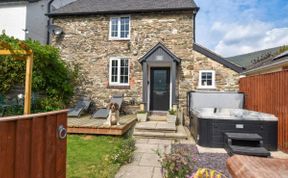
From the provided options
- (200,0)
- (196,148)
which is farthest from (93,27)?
(196,148)

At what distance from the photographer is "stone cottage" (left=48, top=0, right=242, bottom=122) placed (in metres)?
10.6

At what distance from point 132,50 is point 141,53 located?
52 cm

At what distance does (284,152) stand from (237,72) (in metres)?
5.24

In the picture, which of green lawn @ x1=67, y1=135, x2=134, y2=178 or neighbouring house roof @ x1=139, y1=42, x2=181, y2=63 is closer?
green lawn @ x1=67, y1=135, x2=134, y2=178

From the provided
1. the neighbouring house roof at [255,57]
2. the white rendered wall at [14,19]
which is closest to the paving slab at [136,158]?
the white rendered wall at [14,19]

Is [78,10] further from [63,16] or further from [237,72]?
[237,72]

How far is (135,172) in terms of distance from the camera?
4332 millimetres

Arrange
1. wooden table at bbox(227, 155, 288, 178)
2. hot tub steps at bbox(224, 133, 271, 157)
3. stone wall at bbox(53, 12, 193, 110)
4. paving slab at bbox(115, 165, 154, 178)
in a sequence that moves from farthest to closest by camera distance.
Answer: stone wall at bbox(53, 12, 193, 110) → hot tub steps at bbox(224, 133, 271, 157) → paving slab at bbox(115, 165, 154, 178) → wooden table at bbox(227, 155, 288, 178)

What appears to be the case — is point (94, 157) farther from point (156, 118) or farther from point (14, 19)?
point (14, 19)

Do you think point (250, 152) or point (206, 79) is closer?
point (250, 152)

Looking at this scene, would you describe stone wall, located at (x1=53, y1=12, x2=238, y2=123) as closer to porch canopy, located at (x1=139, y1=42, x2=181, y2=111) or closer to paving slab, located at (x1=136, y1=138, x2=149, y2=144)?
porch canopy, located at (x1=139, y1=42, x2=181, y2=111)

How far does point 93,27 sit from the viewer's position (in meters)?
11.9

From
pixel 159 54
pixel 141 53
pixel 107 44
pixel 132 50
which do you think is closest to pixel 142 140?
pixel 159 54

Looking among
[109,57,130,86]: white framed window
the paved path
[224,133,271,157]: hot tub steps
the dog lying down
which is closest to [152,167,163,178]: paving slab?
the paved path
